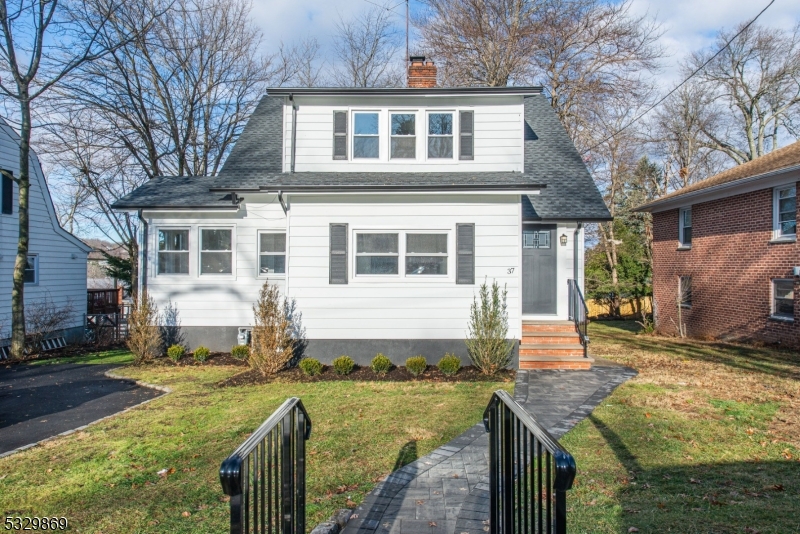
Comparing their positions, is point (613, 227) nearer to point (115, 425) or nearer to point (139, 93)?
point (139, 93)

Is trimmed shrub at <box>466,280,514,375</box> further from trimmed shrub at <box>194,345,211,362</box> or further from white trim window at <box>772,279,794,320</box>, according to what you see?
white trim window at <box>772,279,794,320</box>

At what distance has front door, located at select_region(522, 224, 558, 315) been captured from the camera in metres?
11.2

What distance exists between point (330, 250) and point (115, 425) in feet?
16.0

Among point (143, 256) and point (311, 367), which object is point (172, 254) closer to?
point (143, 256)

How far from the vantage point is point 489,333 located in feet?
29.7

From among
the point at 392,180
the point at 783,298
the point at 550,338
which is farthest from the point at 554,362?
the point at 783,298

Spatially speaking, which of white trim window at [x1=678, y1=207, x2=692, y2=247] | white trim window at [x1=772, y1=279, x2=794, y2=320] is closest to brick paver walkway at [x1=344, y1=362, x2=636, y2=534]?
white trim window at [x1=772, y1=279, x2=794, y2=320]

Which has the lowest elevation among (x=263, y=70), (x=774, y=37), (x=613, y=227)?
(x=613, y=227)

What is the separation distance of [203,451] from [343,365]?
4.12 metres

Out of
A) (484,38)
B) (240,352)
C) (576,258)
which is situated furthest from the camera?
(484,38)

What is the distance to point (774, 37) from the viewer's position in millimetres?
25891

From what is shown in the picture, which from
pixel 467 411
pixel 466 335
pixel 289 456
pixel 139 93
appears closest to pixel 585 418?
pixel 467 411

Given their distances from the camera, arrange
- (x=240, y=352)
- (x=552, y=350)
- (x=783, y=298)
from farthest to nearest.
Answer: (x=783, y=298), (x=240, y=352), (x=552, y=350)

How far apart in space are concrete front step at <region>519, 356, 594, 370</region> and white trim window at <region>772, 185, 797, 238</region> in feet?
25.5
